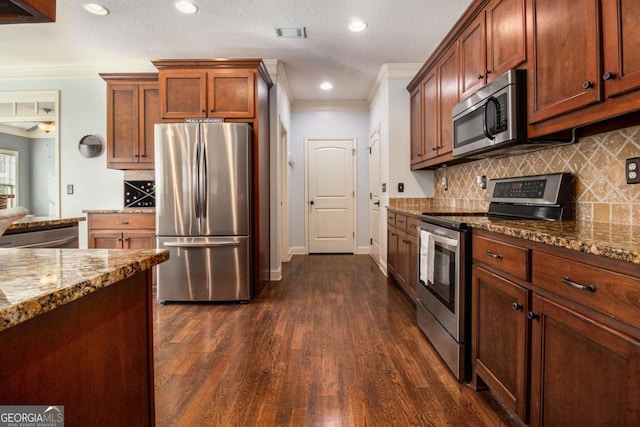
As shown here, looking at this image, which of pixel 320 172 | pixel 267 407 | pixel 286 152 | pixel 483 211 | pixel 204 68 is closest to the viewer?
pixel 267 407

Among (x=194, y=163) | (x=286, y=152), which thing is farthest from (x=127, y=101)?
(x=286, y=152)

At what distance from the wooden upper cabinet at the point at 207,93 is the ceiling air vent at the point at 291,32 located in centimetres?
48

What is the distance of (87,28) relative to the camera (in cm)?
317

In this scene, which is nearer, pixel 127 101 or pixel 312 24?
Answer: pixel 312 24

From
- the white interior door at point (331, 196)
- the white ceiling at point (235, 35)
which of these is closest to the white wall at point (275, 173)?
the white ceiling at point (235, 35)

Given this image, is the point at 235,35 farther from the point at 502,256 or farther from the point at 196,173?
the point at 502,256

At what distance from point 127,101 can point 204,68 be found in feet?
3.57

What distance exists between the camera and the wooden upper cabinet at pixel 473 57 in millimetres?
2271

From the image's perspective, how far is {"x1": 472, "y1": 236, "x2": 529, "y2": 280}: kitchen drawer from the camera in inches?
53.1

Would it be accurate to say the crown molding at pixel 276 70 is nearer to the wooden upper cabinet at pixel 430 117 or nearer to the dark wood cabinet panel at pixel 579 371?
the wooden upper cabinet at pixel 430 117

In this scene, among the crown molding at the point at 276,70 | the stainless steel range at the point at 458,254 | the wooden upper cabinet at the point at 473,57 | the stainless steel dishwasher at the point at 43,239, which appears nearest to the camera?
the stainless steel range at the point at 458,254

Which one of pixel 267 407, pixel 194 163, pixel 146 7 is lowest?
pixel 267 407

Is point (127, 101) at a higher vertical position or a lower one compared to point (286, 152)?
higher

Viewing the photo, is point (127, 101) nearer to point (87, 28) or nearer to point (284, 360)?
point (87, 28)
